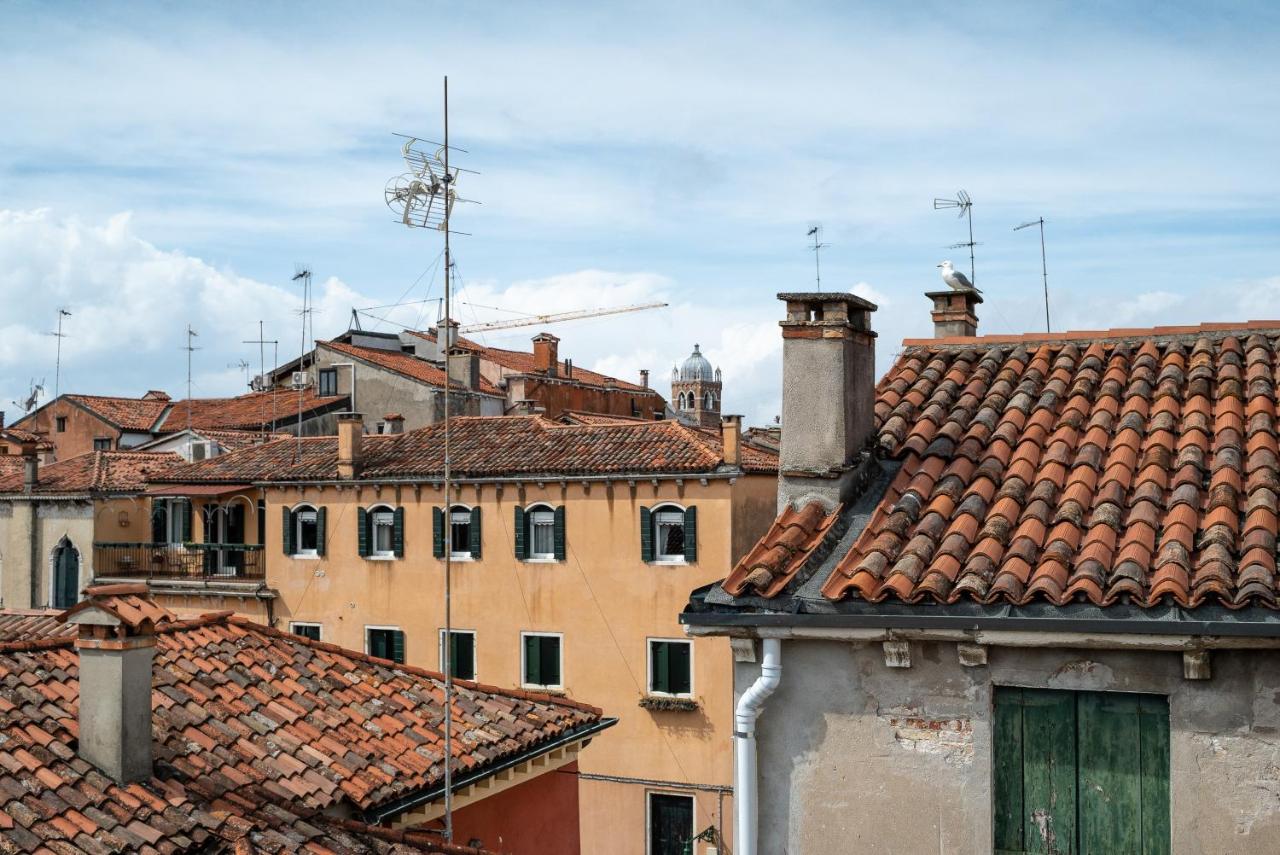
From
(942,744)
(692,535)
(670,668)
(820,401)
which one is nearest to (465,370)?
(692,535)

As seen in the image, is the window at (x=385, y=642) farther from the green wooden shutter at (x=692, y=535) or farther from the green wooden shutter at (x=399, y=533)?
the green wooden shutter at (x=692, y=535)

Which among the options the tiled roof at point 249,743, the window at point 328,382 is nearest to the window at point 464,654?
the tiled roof at point 249,743

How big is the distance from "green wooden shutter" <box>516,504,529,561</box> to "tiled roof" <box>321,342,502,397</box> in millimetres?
11388

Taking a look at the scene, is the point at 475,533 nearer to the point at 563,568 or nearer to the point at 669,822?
the point at 563,568

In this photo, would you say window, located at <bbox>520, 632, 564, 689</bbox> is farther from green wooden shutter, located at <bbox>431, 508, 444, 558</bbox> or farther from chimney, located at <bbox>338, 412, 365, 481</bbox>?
chimney, located at <bbox>338, 412, 365, 481</bbox>

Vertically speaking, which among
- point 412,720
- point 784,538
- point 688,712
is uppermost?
point 784,538

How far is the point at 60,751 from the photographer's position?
8.59 metres

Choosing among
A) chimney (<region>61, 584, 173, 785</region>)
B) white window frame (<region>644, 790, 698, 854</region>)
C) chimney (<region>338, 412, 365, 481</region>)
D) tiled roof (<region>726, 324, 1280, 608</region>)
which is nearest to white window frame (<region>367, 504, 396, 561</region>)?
chimney (<region>338, 412, 365, 481</region>)

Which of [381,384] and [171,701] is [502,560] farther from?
[171,701]

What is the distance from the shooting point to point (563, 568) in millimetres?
25734

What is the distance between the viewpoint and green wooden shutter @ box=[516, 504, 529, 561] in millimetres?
26016

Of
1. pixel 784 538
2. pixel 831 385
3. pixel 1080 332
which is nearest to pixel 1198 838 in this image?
pixel 784 538

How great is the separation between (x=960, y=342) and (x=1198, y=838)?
15.2 feet

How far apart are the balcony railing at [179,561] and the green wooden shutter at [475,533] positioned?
5931 mm
